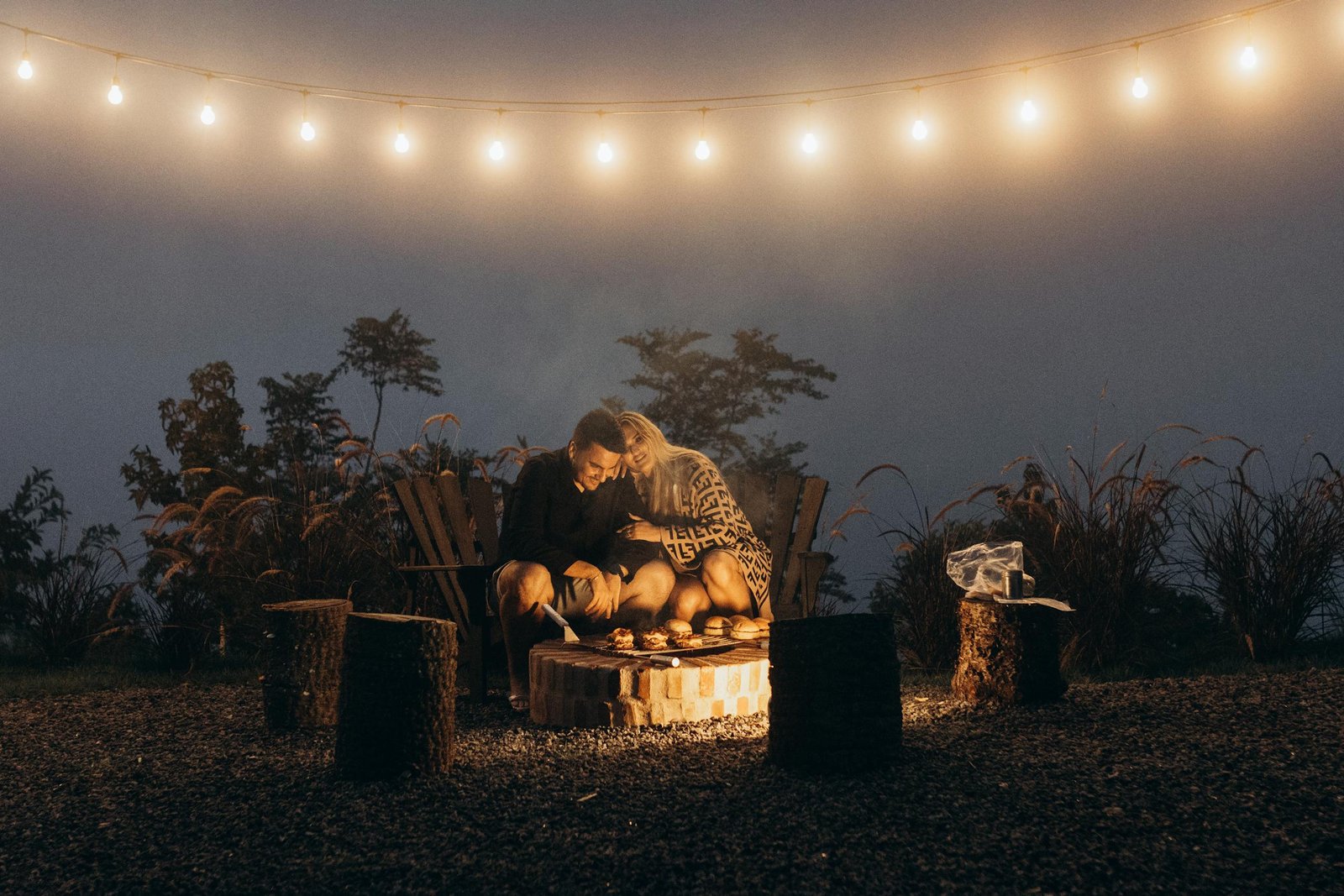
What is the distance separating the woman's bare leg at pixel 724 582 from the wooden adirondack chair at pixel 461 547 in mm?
952

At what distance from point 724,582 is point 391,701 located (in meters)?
1.67

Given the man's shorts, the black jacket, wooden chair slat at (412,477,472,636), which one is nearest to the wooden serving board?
the man's shorts

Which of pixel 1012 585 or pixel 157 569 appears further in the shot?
pixel 157 569

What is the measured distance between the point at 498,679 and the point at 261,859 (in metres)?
2.51

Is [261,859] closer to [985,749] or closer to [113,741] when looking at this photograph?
[113,741]

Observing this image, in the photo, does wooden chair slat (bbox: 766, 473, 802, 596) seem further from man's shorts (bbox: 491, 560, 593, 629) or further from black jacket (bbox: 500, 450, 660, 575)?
man's shorts (bbox: 491, 560, 593, 629)

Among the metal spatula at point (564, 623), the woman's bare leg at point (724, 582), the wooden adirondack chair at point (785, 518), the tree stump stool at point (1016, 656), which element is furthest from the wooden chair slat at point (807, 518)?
the metal spatula at point (564, 623)

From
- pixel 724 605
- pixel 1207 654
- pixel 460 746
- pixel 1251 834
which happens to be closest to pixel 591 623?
pixel 724 605

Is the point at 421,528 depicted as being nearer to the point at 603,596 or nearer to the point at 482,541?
the point at 482,541

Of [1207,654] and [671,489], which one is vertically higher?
[671,489]

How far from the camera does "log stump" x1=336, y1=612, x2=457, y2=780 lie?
2.65m

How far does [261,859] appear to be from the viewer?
2.13 m

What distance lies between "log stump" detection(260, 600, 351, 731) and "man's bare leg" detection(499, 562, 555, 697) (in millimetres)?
648

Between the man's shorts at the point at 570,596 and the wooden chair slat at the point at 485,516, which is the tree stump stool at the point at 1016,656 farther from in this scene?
the wooden chair slat at the point at 485,516
